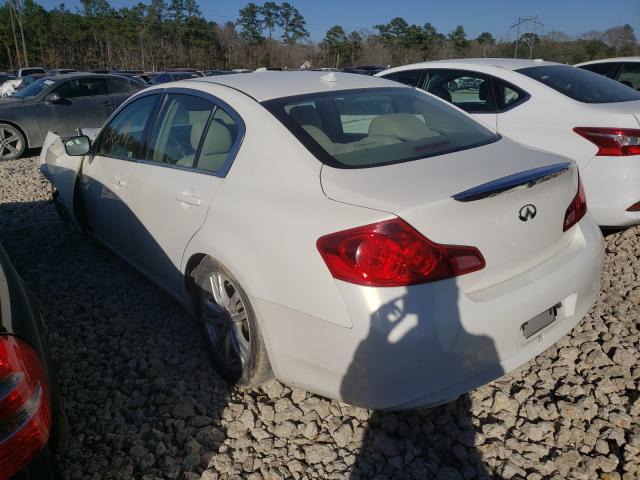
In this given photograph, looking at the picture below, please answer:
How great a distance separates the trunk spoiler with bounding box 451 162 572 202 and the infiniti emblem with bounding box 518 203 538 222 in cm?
9

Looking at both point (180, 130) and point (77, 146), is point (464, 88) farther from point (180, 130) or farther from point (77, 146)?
point (77, 146)

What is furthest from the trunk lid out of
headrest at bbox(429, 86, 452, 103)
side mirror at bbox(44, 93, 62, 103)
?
side mirror at bbox(44, 93, 62, 103)

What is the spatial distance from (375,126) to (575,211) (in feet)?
3.53

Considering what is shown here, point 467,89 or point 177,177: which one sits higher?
point 467,89

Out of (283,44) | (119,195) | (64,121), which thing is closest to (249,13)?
(283,44)

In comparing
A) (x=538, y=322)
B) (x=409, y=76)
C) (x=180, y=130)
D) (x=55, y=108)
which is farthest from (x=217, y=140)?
(x=55, y=108)

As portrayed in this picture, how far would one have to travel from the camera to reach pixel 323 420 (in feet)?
8.13

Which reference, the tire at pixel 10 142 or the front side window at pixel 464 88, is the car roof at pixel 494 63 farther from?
the tire at pixel 10 142

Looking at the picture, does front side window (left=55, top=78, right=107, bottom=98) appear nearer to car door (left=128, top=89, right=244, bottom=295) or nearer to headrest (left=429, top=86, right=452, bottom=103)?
headrest (left=429, top=86, right=452, bottom=103)

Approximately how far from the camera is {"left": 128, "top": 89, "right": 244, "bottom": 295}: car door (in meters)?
2.63

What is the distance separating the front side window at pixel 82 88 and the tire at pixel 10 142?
119cm

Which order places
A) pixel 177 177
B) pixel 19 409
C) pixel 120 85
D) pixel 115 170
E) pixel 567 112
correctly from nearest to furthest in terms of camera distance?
pixel 19 409 → pixel 177 177 → pixel 115 170 → pixel 567 112 → pixel 120 85

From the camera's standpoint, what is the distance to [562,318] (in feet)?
7.57

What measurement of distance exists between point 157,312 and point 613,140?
11.6 ft
